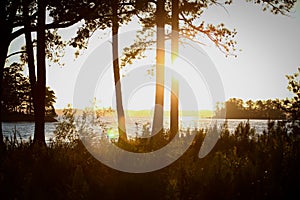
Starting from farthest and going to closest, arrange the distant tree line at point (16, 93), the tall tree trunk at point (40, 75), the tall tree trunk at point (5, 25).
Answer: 1. the distant tree line at point (16, 93)
2. the tall tree trunk at point (5, 25)
3. the tall tree trunk at point (40, 75)

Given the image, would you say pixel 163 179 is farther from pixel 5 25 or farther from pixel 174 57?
pixel 5 25

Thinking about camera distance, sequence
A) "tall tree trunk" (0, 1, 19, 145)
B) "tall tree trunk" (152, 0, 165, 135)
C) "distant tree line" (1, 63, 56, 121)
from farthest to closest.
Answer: "distant tree line" (1, 63, 56, 121), "tall tree trunk" (152, 0, 165, 135), "tall tree trunk" (0, 1, 19, 145)

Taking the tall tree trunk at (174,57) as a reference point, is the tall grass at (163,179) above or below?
below

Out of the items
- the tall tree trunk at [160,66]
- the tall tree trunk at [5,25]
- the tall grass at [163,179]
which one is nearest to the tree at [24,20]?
the tall tree trunk at [5,25]

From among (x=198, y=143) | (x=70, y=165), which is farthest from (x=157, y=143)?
(x=198, y=143)

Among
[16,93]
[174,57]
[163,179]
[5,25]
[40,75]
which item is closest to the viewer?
[163,179]

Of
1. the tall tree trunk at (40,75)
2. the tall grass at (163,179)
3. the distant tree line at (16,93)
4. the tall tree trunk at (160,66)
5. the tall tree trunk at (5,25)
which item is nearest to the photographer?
the tall grass at (163,179)

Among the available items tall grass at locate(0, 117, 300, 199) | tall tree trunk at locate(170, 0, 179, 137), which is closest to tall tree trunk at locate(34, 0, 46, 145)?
tall tree trunk at locate(170, 0, 179, 137)

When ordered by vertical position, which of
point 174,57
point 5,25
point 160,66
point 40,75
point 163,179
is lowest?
point 163,179

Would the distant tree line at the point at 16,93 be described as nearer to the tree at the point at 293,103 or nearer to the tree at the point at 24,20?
the tree at the point at 24,20

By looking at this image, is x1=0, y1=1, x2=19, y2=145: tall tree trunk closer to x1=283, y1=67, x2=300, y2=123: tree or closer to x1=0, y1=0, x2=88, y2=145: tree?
x1=0, y1=0, x2=88, y2=145: tree

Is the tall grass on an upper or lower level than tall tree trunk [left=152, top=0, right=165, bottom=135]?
lower

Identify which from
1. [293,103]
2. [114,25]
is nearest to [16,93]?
[114,25]

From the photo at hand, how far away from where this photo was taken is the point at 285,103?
36.2 feet
